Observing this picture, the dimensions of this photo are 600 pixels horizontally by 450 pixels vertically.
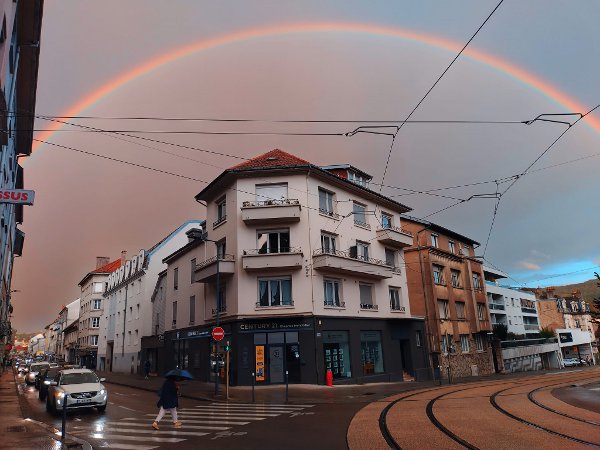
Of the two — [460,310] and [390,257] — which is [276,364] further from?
[460,310]

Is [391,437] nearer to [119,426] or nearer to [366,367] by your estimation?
[119,426]

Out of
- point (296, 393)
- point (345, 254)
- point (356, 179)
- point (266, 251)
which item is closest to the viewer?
point (296, 393)

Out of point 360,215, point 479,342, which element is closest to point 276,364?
point 360,215

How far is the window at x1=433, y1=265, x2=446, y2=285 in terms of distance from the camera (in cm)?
3944

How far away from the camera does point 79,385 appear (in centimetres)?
1664

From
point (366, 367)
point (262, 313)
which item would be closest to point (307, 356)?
point (262, 313)

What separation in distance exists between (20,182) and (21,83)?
61.9ft

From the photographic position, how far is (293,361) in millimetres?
25812

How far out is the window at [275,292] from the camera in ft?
87.6

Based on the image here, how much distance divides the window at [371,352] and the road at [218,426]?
36.0 ft

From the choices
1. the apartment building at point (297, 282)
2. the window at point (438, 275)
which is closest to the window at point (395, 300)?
the apartment building at point (297, 282)

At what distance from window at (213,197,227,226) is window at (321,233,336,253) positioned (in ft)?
22.6

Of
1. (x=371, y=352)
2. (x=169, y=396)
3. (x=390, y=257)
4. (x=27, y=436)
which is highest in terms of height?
(x=390, y=257)

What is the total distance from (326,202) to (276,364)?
11356 mm
